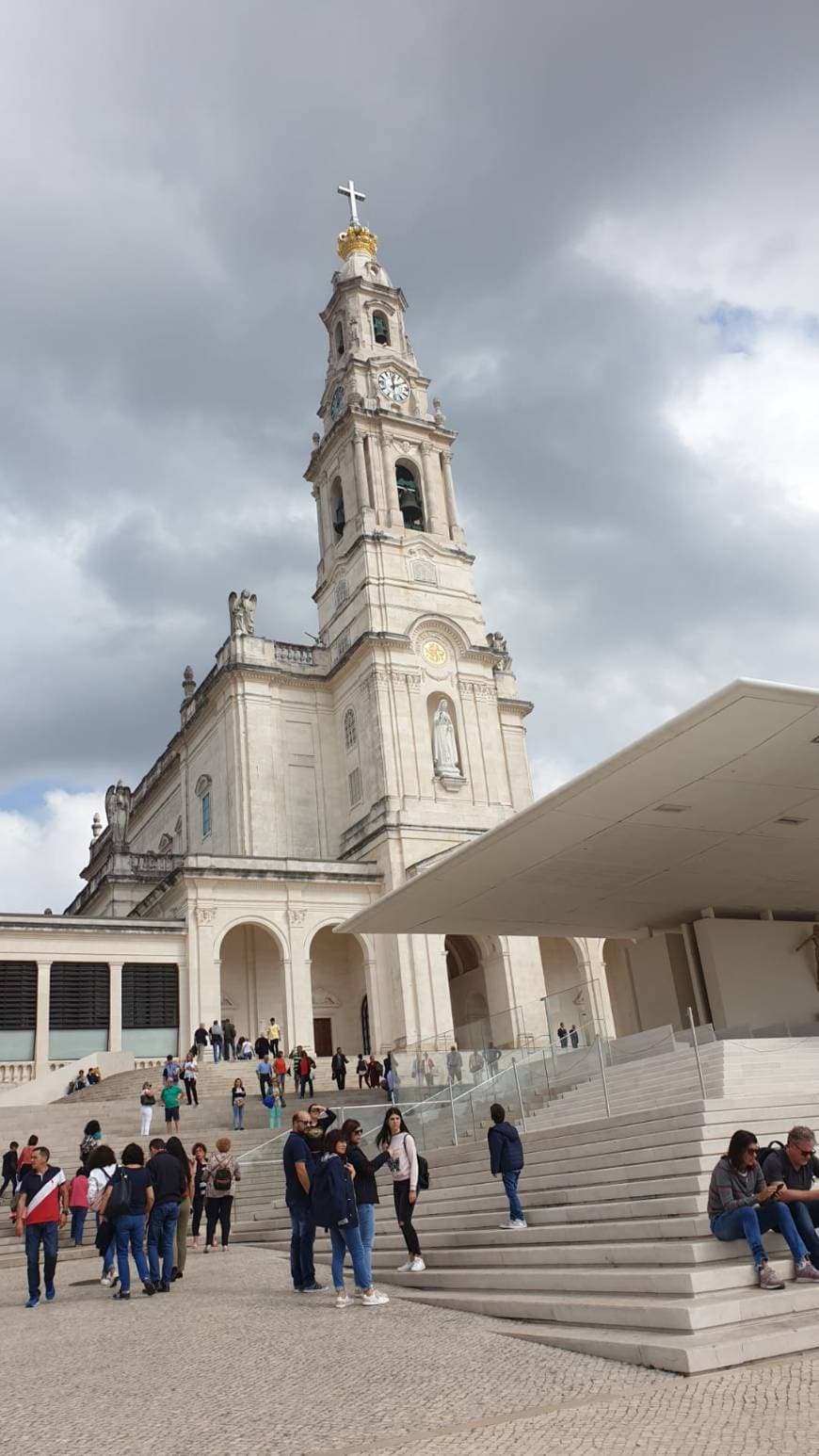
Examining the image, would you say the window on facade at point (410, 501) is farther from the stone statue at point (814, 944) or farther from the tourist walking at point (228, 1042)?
the stone statue at point (814, 944)

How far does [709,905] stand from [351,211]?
42.5 m

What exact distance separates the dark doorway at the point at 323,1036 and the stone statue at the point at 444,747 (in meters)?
9.56

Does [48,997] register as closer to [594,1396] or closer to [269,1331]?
[269,1331]

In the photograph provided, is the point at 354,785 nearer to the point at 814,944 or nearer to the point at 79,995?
the point at 79,995

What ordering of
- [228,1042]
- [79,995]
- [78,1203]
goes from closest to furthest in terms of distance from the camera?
[78,1203] → [228,1042] → [79,995]

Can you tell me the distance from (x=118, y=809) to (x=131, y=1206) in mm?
44623

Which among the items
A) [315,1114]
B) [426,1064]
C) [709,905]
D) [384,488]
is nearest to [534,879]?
[426,1064]

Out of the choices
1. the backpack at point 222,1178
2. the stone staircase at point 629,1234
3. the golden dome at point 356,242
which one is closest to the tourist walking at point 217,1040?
the stone staircase at point 629,1234

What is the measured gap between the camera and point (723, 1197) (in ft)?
27.3

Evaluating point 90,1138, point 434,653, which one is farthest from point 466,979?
point 90,1138

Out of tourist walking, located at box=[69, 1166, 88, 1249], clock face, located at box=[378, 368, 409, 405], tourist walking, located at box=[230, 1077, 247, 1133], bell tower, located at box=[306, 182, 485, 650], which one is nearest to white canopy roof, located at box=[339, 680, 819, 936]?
tourist walking, located at box=[230, 1077, 247, 1133]

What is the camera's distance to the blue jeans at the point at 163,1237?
36.6 feet

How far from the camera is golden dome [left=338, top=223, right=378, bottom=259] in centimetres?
5231

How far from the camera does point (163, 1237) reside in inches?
448
